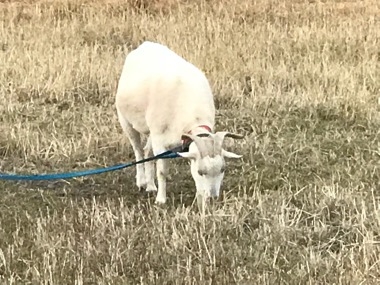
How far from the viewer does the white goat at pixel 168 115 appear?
15.9 ft

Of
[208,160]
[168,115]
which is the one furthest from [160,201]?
[208,160]

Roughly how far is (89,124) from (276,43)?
4.18 meters

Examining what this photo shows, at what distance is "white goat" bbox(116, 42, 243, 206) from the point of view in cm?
483

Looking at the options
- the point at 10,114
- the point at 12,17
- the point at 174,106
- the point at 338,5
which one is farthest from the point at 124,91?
the point at 338,5

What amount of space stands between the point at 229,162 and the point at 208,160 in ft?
5.54

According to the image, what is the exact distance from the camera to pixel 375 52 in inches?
396

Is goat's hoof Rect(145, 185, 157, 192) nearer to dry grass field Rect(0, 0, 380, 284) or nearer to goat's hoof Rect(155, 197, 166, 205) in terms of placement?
dry grass field Rect(0, 0, 380, 284)

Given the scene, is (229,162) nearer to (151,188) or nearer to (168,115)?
(151,188)

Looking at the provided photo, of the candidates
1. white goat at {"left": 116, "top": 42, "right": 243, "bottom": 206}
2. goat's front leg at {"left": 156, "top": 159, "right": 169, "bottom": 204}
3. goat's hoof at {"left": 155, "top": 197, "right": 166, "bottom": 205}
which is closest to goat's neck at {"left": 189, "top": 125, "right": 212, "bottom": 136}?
→ white goat at {"left": 116, "top": 42, "right": 243, "bottom": 206}

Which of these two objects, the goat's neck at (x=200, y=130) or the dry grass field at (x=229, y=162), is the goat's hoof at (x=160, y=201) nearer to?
the dry grass field at (x=229, y=162)

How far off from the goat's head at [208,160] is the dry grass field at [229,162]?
0.19 metres

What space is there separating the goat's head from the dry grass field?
0.62 ft

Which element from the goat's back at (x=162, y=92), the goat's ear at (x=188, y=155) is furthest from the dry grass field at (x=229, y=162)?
the goat's back at (x=162, y=92)

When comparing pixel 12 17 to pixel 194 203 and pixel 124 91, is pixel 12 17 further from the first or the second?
pixel 194 203
